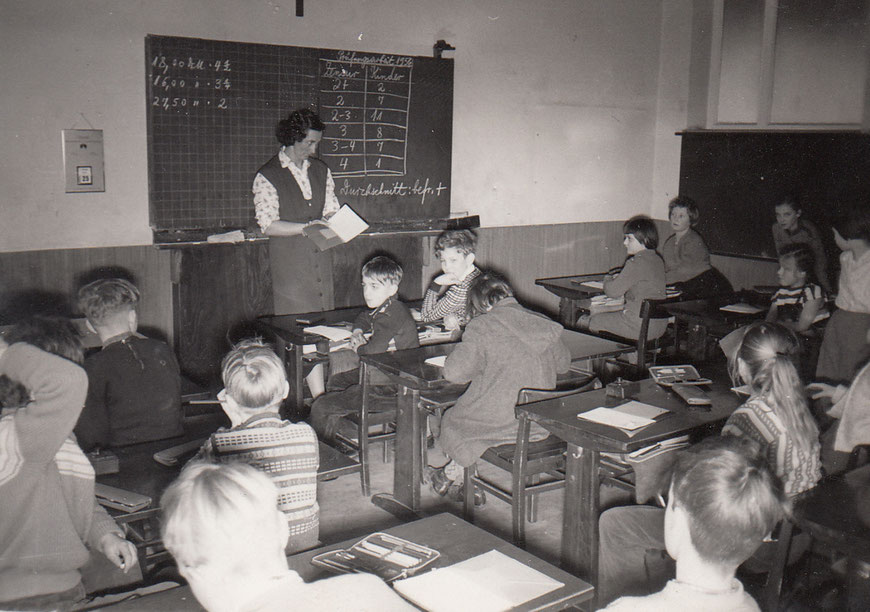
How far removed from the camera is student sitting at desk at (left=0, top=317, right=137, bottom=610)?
74.3 inches

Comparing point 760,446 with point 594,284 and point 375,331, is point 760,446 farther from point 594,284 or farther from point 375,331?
point 594,284

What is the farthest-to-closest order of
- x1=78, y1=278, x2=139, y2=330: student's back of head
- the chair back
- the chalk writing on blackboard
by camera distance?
1. the chalk writing on blackboard
2. the chair back
3. x1=78, y1=278, x2=139, y2=330: student's back of head

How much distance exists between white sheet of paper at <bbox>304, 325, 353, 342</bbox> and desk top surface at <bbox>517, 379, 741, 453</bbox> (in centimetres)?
125

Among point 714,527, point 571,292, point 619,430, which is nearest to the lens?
point 714,527

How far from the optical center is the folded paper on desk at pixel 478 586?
5.37 feet

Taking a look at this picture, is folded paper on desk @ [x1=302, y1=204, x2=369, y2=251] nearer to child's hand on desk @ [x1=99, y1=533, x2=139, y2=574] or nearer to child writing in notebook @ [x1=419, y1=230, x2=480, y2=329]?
child writing in notebook @ [x1=419, y1=230, x2=480, y2=329]

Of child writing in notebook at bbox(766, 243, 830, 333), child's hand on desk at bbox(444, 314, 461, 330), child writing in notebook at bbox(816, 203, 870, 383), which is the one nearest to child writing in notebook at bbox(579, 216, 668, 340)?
child writing in notebook at bbox(766, 243, 830, 333)

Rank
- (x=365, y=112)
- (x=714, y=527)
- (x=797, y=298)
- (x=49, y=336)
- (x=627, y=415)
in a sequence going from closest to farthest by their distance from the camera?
(x=714, y=527) < (x=49, y=336) < (x=627, y=415) < (x=797, y=298) < (x=365, y=112)

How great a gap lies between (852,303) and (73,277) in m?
4.44

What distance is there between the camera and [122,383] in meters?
2.76

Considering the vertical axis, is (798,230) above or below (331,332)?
above

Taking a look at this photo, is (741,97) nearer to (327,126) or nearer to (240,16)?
(327,126)

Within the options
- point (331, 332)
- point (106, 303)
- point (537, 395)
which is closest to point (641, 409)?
point (537, 395)

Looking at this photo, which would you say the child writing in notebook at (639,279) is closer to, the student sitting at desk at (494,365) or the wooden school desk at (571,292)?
the wooden school desk at (571,292)
